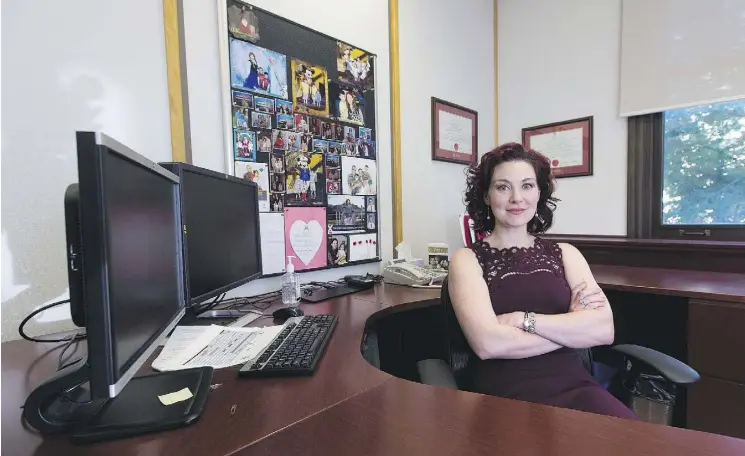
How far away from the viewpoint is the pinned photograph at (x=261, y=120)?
5.61ft

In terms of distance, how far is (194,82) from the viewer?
61.4 inches

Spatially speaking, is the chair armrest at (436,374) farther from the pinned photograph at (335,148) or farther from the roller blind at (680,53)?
the roller blind at (680,53)

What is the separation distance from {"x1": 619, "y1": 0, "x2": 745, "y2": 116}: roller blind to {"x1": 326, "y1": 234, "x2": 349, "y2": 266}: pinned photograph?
1.99 metres

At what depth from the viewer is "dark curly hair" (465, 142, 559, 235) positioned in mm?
1448

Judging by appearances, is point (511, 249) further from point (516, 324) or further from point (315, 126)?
point (315, 126)

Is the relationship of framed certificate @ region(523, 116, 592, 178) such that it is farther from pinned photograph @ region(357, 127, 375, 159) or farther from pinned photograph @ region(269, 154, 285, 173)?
pinned photograph @ region(269, 154, 285, 173)

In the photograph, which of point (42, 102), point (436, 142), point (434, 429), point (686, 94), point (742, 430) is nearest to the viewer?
point (434, 429)

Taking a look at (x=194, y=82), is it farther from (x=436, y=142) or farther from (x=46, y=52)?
(x=436, y=142)

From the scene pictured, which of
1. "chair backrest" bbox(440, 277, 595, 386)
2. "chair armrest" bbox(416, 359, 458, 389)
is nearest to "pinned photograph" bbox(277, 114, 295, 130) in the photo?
"chair backrest" bbox(440, 277, 595, 386)

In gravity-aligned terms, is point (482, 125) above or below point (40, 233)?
above

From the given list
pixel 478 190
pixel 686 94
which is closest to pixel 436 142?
pixel 478 190

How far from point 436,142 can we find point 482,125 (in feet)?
→ 2.16

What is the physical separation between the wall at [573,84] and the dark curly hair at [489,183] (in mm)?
1449

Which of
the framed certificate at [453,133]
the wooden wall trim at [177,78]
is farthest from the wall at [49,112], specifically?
the framed certificate at [453,133]
